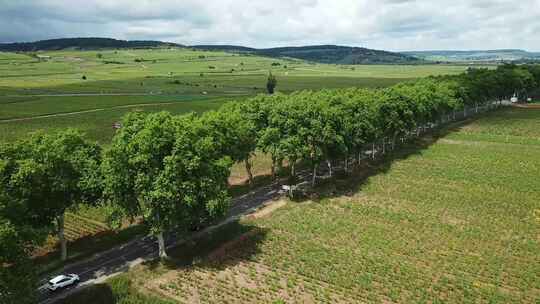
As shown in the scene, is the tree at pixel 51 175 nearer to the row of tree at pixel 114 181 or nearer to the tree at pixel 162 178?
the row of tree at pixel 114 181

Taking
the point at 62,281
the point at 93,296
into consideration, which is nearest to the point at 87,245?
the point at 62,281

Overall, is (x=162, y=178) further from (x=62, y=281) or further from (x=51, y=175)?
(x=62, y=281)

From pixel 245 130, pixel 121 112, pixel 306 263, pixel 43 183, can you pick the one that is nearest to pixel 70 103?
pixel 121 112

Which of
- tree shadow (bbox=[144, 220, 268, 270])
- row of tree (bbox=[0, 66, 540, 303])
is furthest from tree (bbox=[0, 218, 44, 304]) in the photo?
tree shadow (bbox=[144, 220, 268, 270])

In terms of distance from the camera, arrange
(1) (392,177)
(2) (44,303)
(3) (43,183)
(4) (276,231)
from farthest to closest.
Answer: (1) (392,177) → (4) (276,231) → (3) (43,183) → (2) (44,303)

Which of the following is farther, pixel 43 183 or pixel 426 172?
pixel 426 172

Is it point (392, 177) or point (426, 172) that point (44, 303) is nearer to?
point (392, 177)

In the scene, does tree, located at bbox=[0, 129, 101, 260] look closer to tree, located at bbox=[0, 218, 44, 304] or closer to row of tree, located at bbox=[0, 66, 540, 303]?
row of tree, located at bbox=[0, 66, 540, 303]
